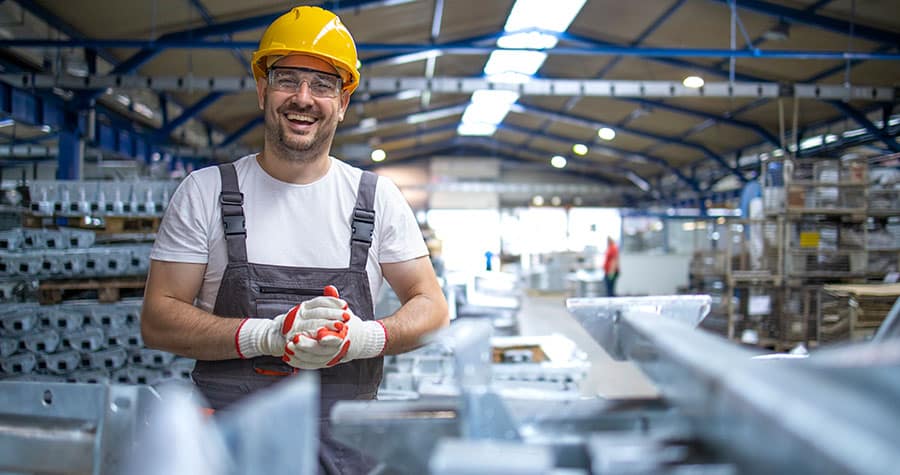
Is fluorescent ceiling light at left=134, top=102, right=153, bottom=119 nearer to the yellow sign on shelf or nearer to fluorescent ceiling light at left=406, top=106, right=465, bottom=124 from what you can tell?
fluorescent ceiling light at left=406, top=106, right=465, bottom=124

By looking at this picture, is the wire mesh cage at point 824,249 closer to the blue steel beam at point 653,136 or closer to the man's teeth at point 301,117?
the man's teeth at point 301,117

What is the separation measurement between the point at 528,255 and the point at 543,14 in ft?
42.3

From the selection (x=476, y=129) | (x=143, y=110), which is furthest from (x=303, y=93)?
(x=476, y=129)

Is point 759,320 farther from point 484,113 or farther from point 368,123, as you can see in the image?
point 484,113

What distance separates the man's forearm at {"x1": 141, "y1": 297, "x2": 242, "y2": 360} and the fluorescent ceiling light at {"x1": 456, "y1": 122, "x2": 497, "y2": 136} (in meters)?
16.8

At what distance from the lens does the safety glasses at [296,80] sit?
1881 mm

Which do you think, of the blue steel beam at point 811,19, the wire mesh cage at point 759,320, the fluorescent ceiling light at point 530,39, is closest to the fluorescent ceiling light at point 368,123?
the fluorescent ceiling light at point 530,39

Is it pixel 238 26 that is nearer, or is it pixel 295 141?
pixel 295 141

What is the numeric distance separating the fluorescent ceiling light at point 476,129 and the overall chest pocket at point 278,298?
16.8 m

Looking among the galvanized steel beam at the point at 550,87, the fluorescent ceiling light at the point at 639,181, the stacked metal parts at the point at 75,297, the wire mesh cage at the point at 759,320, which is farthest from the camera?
the fluorescent ceiling light at the point at 639,181

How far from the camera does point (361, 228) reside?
6.21ft

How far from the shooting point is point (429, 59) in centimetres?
1140

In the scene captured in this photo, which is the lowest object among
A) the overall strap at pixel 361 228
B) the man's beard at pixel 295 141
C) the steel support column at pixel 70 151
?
the overall strap at pixel 361 228

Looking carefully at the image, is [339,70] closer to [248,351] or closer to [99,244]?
[248,351]
